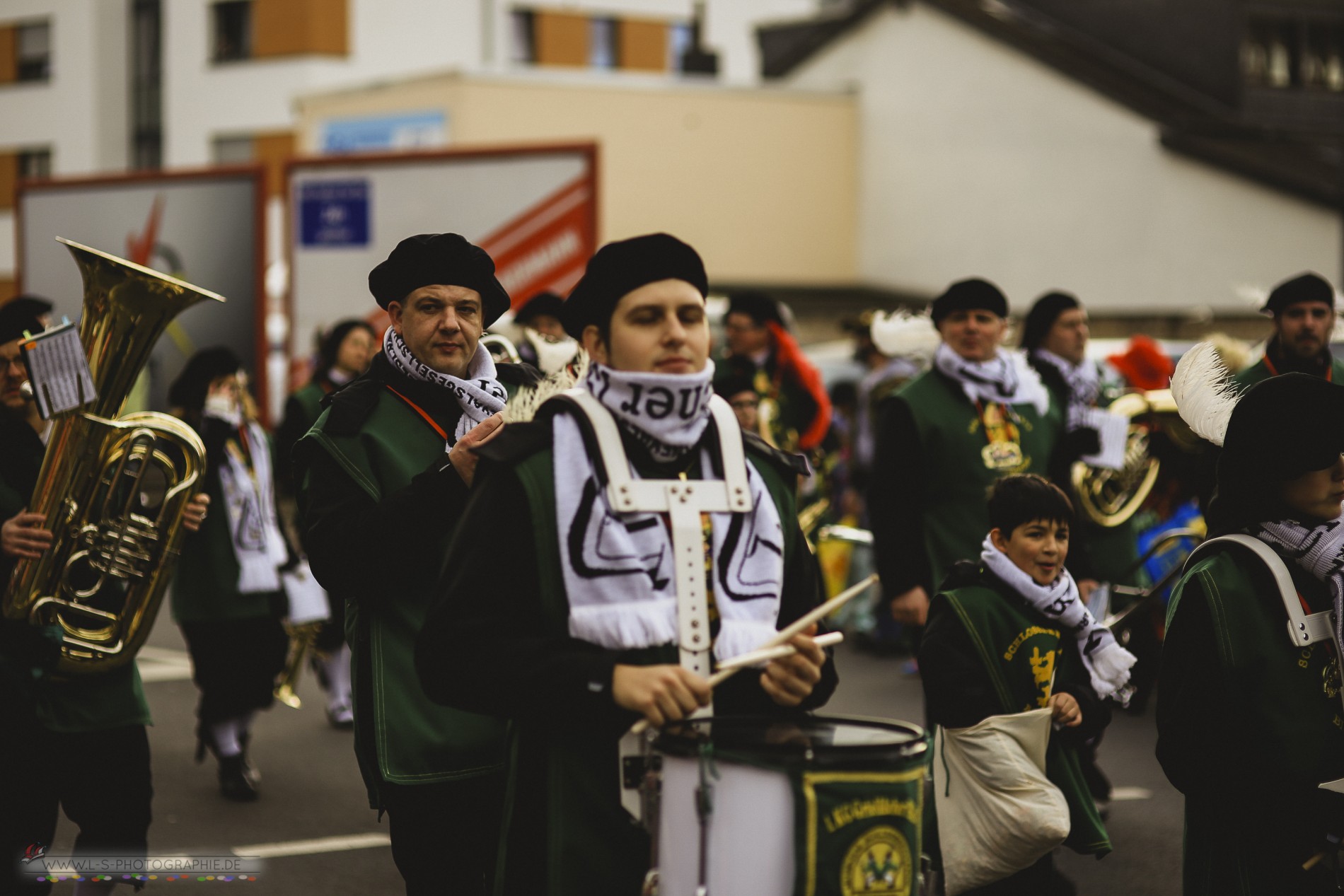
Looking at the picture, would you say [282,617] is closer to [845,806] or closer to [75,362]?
[75,362]

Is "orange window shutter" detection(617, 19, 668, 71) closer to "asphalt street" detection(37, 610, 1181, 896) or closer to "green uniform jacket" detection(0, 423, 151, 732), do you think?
"asphalt street" detection(37, 610, 1181, 896)

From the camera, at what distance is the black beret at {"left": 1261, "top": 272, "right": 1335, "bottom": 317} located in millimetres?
6363

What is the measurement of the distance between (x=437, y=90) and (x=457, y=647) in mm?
23845

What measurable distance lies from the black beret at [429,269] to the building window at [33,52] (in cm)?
4182

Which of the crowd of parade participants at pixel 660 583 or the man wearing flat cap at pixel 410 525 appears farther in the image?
the man wearing flat cap at pixel 410 525

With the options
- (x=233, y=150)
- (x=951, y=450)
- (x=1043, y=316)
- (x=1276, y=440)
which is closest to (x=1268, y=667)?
(x=1276, y=440)

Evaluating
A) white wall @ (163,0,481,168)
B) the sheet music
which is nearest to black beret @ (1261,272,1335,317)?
the sheet music

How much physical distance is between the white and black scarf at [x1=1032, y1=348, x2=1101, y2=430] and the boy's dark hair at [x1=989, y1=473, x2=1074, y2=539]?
197 centimetres

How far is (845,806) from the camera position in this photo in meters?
2.72

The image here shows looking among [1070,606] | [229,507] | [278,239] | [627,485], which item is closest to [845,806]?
[627,485]

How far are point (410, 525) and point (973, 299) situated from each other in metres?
3.22

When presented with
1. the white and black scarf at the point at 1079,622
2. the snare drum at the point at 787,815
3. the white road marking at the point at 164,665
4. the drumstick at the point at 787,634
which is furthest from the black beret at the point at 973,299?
the white road marking at the point at 164,665

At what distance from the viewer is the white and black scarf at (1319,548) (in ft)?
11.4

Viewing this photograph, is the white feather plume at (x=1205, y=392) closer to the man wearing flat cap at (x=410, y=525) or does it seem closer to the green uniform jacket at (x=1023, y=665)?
the green uniform jacket at (x=1023, y=665)
